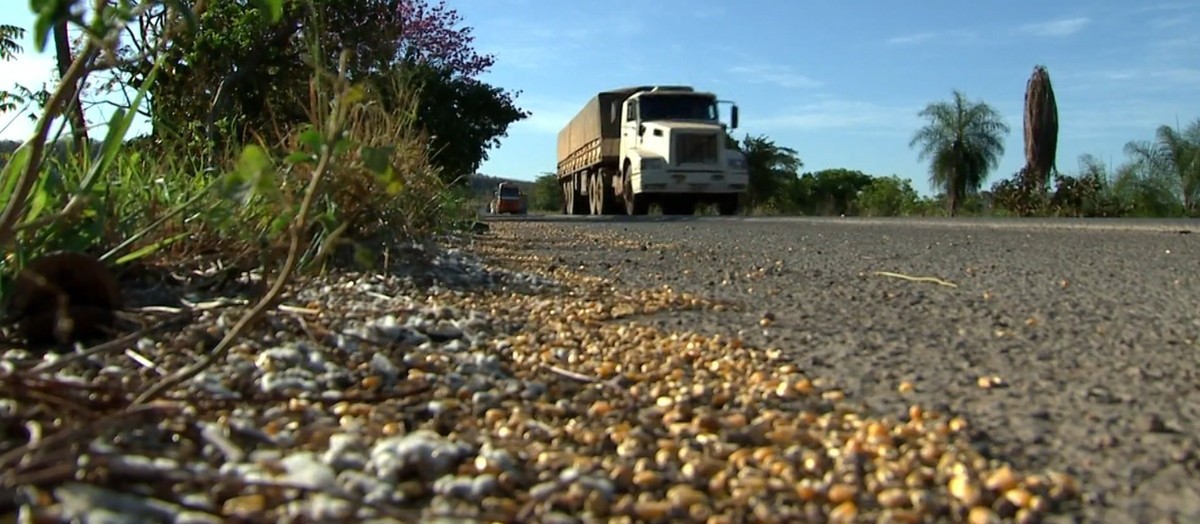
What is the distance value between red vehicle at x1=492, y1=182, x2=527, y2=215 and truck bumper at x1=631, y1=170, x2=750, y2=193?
16863 mm

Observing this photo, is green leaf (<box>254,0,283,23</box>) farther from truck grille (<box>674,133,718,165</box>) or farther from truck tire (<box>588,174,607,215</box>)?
truck tire (<box>588,174,607,215</box>)

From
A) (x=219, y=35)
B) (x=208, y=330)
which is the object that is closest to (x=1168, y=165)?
(x=219, y=35)

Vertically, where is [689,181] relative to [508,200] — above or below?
above

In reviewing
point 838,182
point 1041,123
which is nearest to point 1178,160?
point 1041,123

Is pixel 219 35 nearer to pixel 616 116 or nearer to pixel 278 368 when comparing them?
pixel 278 368

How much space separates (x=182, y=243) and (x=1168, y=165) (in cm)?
3041

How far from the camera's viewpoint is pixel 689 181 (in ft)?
A: 67.1

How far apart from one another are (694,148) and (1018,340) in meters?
18.0

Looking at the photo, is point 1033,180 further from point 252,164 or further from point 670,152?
point 252,164

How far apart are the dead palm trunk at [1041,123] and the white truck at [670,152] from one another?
1261 centimetres

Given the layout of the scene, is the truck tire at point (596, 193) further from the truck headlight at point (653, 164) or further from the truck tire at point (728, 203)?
the truck headlight at point (653, 164)

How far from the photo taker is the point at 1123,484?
1347mm

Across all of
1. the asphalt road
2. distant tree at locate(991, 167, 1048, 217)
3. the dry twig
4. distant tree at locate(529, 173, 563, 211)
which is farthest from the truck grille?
distant tree at locate(529, 173, 563, 211)

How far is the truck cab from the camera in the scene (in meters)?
20.0
